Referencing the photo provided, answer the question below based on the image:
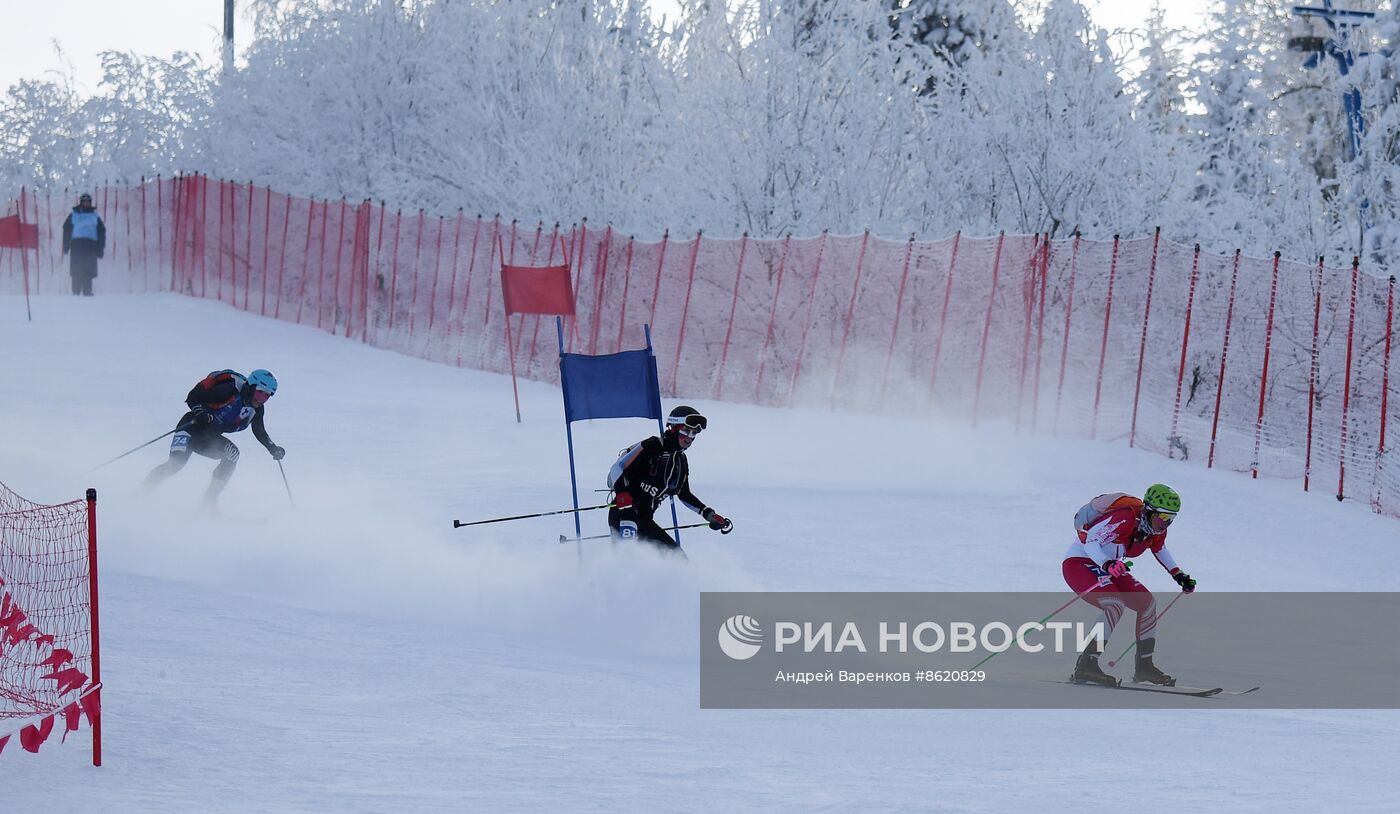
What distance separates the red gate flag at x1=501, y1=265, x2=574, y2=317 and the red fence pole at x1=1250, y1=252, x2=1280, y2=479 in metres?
8.13

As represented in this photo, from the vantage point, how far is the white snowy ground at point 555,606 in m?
6.56

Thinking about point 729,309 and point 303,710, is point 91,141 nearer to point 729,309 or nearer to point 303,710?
point 729,309

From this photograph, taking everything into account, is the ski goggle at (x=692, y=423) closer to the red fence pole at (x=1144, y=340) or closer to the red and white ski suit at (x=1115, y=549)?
the red and white ski suit at (x=1115, y=549)

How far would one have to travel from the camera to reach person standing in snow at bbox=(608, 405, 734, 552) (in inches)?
408

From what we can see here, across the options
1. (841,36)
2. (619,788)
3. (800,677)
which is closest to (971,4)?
(841,36)

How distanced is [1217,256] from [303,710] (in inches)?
515

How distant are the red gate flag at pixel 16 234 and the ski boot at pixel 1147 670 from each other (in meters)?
22.0

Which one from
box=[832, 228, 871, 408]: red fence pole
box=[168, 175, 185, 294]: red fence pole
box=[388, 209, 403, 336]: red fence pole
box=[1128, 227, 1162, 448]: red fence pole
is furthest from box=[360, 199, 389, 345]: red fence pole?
box=[1128, 227, 1162, 448]: red fence pole

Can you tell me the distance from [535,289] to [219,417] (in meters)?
7.97

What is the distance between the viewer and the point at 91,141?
5322 cm

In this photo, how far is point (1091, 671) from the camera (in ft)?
30.9

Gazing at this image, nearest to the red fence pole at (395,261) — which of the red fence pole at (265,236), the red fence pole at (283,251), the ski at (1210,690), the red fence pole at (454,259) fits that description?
the red fence pole at (454,259)

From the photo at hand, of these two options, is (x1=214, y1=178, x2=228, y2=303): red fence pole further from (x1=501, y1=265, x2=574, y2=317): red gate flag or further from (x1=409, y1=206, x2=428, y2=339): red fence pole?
(x1=501, y1=265, x2=574, y2=317): red gate flag

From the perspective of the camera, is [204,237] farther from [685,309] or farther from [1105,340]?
[1105,340]
